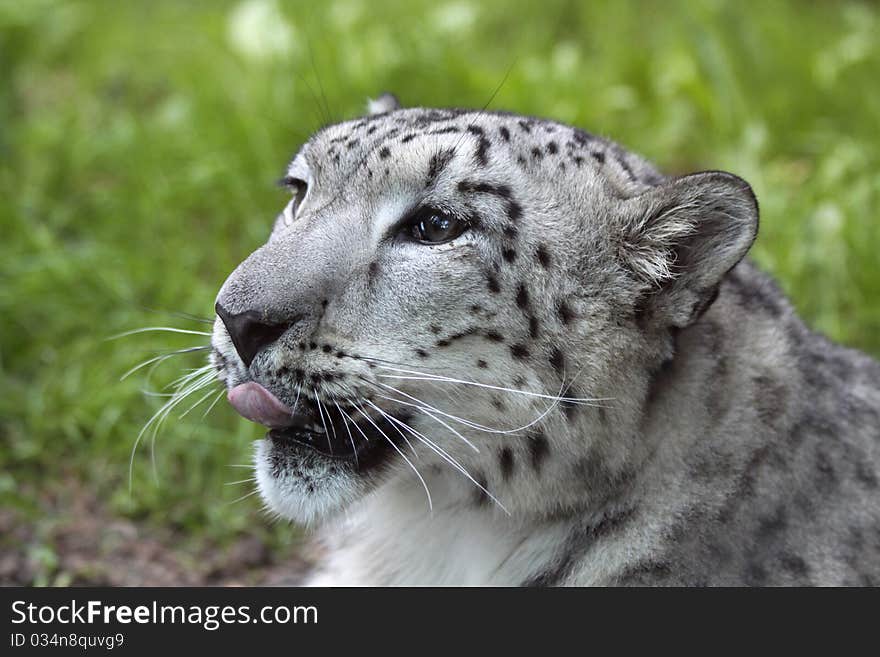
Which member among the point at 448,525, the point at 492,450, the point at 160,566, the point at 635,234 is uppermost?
the point at 635,234

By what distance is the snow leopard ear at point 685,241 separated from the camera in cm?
338

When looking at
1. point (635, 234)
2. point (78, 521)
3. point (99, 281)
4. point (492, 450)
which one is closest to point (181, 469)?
point (78, 521)

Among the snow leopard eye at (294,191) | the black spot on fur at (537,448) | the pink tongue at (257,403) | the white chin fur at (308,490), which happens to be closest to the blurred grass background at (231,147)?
the snow leopard eye at (294,191)

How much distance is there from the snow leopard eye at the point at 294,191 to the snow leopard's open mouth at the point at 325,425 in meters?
0.80

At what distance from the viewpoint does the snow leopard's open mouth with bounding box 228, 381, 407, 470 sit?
132 inches

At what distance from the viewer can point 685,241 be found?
11.4 ft

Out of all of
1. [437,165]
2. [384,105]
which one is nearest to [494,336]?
[437,165]

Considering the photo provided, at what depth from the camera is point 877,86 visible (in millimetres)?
7465

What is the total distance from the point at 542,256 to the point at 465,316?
0.29 meters

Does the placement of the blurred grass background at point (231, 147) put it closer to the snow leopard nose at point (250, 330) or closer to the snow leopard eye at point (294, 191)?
the snow leopard eye at point (294, 191)

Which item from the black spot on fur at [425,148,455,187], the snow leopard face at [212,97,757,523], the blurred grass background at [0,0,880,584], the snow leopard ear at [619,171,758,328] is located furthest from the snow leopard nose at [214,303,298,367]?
the blurred grass background at [0,0,880,584]

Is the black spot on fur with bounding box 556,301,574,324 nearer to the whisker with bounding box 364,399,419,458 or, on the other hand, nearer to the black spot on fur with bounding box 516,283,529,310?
the black spot on fur with bounding box 516,283,529,310
